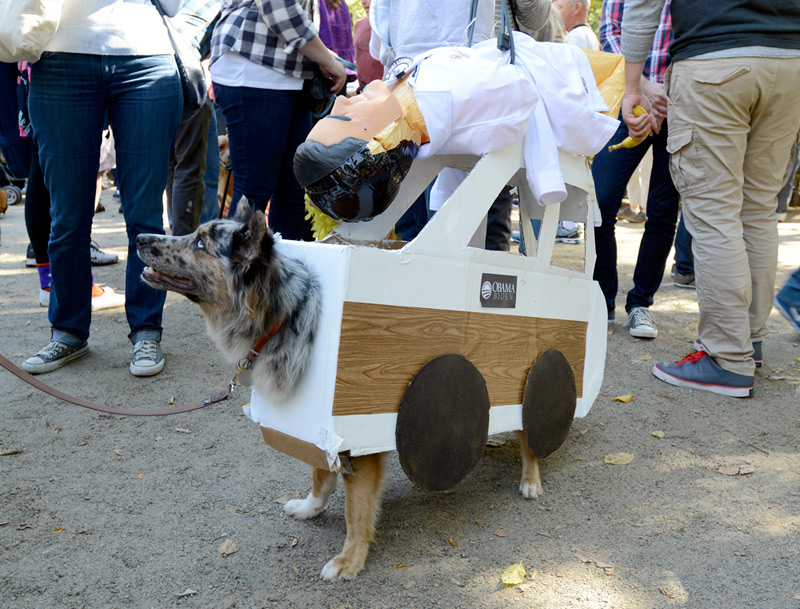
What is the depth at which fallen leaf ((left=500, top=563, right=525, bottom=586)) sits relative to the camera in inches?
85.9

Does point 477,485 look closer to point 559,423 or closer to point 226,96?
point 559,423

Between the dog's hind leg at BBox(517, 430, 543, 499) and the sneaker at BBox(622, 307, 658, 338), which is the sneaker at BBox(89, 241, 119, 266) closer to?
the sneaker at BBox(622, 307, 658, 338)

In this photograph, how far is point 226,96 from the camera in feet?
12.6

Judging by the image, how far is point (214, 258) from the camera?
2.15 m

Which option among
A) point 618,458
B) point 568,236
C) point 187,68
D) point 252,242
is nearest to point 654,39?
point 618,458

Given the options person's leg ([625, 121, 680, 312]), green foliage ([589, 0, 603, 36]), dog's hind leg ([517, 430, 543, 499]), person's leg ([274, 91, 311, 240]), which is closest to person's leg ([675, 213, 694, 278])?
person's leg ([625, 121, 680, 312])

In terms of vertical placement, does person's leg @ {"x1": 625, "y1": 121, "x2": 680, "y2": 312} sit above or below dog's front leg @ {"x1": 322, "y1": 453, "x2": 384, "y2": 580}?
above

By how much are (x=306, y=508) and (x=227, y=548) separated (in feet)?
1.10

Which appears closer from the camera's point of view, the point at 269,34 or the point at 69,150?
the point at 69,150

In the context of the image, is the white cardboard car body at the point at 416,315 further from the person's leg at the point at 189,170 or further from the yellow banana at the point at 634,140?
the person's leg at the point at 189,170

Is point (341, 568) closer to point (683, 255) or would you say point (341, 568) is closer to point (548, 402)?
point (548, 402)

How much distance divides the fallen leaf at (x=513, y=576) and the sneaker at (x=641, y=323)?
2988 millimetres

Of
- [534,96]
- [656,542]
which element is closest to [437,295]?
[534,96]

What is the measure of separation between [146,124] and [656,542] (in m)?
3.19
